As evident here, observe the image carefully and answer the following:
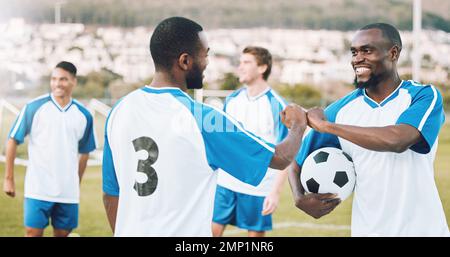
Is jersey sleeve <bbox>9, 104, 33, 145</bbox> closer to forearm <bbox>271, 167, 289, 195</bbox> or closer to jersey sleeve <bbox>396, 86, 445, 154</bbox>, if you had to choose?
forearm <bbox>271, 167, 289, 195</bbox>

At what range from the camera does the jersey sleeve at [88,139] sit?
5.60 metres

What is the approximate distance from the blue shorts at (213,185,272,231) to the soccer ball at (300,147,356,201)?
2.35 metres

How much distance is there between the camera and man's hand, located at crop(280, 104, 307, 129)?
295 centimetres

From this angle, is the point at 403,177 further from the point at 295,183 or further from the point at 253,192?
the point at 253,192

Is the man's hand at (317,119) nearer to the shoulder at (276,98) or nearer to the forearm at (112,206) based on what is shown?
the forearm at (112,206)

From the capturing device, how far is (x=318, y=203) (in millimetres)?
3219

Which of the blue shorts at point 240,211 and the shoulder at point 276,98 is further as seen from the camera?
the shoulder at point 276,98

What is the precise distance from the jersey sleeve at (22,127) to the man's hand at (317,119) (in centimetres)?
320

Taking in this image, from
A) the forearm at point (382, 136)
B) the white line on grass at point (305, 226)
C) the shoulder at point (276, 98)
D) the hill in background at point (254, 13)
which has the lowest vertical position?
the white line on grass at point (305, 226)

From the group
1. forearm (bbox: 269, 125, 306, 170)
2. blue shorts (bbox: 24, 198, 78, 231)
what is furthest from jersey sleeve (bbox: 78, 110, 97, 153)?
forearm (bbox: 269, 125, 306, 170)

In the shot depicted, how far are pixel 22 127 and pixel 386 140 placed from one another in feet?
11.9

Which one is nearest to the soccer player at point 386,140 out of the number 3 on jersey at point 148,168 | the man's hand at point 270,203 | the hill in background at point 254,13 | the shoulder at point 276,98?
the number 3 on jersey at point 148,168

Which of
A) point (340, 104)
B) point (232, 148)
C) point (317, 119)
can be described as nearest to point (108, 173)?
point (232, 148)
